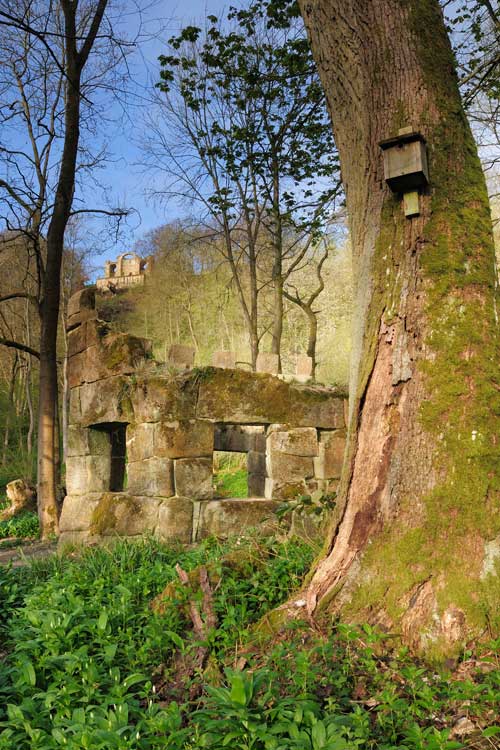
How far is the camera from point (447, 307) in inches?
123

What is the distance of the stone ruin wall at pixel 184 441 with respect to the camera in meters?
6.29

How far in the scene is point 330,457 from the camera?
260 inches

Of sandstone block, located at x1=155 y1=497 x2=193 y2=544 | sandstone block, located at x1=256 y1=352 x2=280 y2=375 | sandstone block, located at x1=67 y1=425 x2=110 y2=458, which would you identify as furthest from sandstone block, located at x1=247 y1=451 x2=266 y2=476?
sandstone block, located at x1=155 y1=497 x2=193 y2=544

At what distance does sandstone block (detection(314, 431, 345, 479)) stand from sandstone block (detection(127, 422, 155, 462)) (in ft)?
6.03

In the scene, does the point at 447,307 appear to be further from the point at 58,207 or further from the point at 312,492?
the point at 58,207

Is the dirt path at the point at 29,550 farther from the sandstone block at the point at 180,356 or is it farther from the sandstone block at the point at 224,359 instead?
the sandstone block at the point at 224,359

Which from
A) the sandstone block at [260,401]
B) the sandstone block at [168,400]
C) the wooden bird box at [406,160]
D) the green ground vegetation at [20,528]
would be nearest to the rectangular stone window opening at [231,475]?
the green ground vegetation at [20,528]

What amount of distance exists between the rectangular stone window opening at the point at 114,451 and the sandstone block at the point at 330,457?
2383mm

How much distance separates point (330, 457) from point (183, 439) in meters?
1.64

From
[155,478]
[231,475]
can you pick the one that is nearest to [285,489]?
[155,478]

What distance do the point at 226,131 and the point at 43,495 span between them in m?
8.78

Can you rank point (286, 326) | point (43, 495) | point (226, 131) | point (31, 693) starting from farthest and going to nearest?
point (286, 326) → point (226, 131) → point (43, 495) → point (31, 693)

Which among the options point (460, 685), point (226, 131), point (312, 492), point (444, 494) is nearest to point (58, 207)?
point (226, 131)

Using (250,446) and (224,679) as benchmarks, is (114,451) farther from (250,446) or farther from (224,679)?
(224,679)
